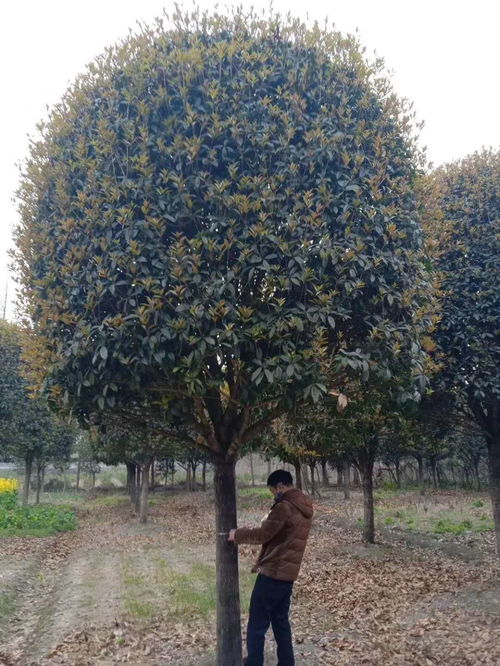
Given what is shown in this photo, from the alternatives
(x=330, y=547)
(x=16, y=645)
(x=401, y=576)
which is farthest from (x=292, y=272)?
(x=330, y=547)

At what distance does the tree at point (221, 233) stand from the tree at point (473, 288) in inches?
97.3

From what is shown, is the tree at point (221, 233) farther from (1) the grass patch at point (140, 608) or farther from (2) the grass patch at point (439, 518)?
(2) the grass patch at point (439, 518)

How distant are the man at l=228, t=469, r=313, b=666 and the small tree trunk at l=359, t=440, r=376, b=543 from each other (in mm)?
10183

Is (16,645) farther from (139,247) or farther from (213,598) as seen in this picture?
(139,247)

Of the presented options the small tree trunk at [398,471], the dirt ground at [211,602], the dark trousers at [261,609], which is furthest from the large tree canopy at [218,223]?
the small tree trunk at [398,471]

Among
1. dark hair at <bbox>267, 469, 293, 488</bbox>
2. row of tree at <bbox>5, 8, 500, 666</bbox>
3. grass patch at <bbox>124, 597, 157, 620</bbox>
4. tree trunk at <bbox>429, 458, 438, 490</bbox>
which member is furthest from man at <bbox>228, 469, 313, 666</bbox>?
tree trunk at <bbox>429, 458, 438, 490</bbox>

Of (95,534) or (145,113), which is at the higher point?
(145,113)

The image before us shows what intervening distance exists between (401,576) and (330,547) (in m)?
4.15

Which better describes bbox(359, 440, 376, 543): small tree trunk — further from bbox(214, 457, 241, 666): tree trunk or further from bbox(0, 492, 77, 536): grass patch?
bbox(0, 492, 77, 536): grass patch

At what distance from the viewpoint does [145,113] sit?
518 centimetres

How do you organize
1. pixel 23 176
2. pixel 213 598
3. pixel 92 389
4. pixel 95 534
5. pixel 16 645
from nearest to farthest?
pixel 92 389
pixel 23 176
pixel 16 645
pixel 213 598
pixel 95 534

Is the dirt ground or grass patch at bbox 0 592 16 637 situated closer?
the dirt ground

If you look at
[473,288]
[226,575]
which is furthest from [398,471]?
[226,575]

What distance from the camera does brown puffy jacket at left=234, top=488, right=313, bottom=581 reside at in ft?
16.9
